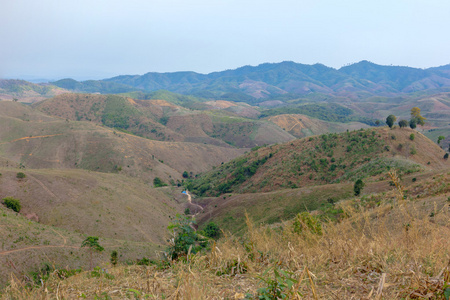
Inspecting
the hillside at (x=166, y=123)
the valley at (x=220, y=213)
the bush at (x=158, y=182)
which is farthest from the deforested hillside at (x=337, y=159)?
the hillside at (x=166, y=123)

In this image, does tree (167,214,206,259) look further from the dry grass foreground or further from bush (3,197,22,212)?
bush (3,197,22,212)

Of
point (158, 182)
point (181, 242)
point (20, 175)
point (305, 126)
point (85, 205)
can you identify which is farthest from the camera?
point (305, 126)

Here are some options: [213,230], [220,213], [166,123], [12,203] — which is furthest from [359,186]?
[166,123]

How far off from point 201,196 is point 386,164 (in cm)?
4286

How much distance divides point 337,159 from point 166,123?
13209 centimetres

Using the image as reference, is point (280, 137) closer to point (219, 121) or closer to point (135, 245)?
point (219, 121)

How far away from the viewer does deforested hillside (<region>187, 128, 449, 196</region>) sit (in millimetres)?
45669

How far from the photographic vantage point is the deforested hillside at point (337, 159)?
150 feet

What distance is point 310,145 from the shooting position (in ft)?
193

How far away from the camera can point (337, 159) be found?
51.2 metres

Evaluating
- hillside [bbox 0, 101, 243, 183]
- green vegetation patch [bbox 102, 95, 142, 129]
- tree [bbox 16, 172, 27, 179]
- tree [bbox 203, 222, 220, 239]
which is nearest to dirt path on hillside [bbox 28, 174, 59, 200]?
tree [bbox 16, 172, 27, 179]

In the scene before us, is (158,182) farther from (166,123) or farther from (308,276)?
(166,123)

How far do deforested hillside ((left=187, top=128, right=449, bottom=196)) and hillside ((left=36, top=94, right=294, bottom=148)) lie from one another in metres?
72.5

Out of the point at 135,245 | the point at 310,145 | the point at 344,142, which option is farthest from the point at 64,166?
the point at 344,142
